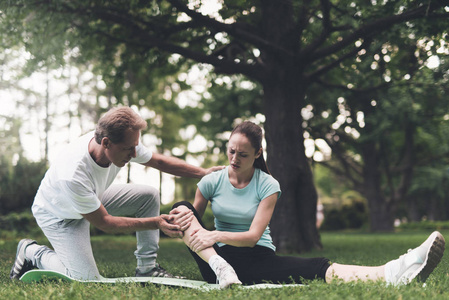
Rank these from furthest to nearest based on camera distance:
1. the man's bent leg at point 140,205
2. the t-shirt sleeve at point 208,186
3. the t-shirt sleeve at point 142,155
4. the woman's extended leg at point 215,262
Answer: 1. the t-shirt sleeve at point 142,155
2. the man's bent leg at point 140,205
3. the t-shirt sleeve at point 208,186
4. the woman's extended leg at point 215,262

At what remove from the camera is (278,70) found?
31.1 ft

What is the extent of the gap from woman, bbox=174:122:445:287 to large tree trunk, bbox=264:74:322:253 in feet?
15.2

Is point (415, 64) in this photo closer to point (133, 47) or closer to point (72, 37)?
point (133, 47)

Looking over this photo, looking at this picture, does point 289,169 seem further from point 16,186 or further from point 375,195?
point 375,195

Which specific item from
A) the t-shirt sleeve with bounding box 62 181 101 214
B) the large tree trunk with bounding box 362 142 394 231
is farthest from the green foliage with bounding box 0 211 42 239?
the large tree trunk with bounding box 362 142 394 231

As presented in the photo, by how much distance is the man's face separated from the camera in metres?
4.38

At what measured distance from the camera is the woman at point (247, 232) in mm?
3980

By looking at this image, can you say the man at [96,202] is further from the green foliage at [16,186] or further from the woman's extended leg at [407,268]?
the green foliage at [16,186]

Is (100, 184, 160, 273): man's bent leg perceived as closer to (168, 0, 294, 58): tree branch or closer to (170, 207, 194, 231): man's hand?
(170, 207, 194, 231): man's hand

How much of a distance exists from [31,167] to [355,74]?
1125cm

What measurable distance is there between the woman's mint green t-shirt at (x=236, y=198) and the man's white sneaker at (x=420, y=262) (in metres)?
1.18

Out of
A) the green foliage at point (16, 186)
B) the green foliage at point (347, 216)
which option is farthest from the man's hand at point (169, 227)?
the green foliage at point (347, 216)

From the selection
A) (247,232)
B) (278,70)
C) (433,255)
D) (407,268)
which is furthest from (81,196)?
(278,70)

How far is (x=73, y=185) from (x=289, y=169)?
5.63m
